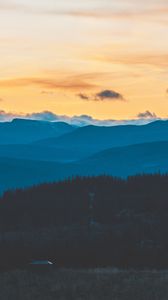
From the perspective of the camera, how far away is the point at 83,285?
1545 inches

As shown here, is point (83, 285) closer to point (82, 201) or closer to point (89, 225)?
point (89, 225)

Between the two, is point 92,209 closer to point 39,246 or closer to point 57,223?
point 57,223

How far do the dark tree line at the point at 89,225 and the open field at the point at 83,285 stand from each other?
9.35m

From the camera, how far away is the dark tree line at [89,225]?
5853 centimetres

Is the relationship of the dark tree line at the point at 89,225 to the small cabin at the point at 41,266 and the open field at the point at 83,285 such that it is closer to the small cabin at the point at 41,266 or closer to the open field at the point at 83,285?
the small cabin at the point at 41,266

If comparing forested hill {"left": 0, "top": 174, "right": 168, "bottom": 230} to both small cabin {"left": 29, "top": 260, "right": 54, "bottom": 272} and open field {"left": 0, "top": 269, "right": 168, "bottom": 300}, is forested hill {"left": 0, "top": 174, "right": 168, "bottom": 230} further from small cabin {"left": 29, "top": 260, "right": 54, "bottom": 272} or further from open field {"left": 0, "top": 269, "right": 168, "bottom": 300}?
open field {"left": 0, "top": 269, "right": 168, "bottom": 300}

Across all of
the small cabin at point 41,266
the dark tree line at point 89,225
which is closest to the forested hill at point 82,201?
the dark tree line at point 89,225

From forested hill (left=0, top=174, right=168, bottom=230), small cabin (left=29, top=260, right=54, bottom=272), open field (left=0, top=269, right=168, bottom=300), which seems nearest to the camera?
open field (left=0, top=269, right=168, bottom=300)

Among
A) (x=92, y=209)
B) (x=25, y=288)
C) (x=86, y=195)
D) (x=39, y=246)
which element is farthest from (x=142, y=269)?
(x=86, y=195)

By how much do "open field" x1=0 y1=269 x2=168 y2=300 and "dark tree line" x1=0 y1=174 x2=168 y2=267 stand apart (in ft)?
30.7

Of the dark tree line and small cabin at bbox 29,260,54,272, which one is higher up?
the dark tree line

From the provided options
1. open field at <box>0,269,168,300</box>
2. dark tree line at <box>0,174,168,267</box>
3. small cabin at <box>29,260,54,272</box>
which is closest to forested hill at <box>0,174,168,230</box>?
dark tree line at <box>0,174,168,267</box>

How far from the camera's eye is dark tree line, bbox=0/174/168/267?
192 feet

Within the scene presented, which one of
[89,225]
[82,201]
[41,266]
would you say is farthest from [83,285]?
[82,201]
